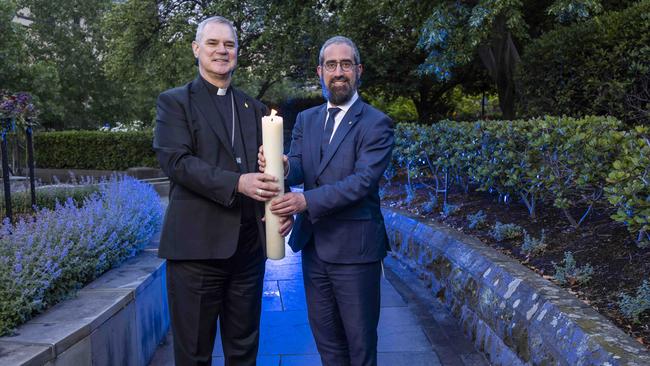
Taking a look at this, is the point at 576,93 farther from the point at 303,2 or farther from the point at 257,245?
the point at 303,2

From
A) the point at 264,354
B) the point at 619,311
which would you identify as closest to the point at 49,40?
the point at 264,354

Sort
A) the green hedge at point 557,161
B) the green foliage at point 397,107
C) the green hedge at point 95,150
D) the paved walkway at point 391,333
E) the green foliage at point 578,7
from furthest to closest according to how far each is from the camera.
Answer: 1. the green foliage at point 397,107
2. the green hedge at point 95,150
3. the green foliage at point 578,7
4. the paved walkway at point 391,333
5. the green hedge at point 557,161

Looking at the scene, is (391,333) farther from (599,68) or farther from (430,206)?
(599,68)

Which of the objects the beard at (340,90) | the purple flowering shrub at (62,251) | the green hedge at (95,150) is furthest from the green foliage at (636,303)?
the green hedge at (95,150)

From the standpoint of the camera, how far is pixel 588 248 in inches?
150

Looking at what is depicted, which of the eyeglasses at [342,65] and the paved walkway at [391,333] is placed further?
the paved walkway at [391,333]

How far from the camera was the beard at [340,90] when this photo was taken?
→ 2705 millimetres

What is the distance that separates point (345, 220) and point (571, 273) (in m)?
1.65

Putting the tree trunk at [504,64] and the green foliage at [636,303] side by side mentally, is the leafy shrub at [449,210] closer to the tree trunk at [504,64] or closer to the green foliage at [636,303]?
the green foliage at [636,303]

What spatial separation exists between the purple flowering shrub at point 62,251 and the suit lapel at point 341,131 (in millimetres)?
1526

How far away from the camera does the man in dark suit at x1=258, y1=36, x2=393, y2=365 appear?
267cm

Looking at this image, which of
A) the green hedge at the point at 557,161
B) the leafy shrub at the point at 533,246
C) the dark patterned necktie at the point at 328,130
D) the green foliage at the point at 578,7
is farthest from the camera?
the green foliage at the point at 578,7

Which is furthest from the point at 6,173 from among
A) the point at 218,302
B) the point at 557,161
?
the point at 557,161

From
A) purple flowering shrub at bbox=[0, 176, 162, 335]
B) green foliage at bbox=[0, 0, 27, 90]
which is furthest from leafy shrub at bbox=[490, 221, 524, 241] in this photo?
green foliage at bbox=[0, 0, 27, 90]
